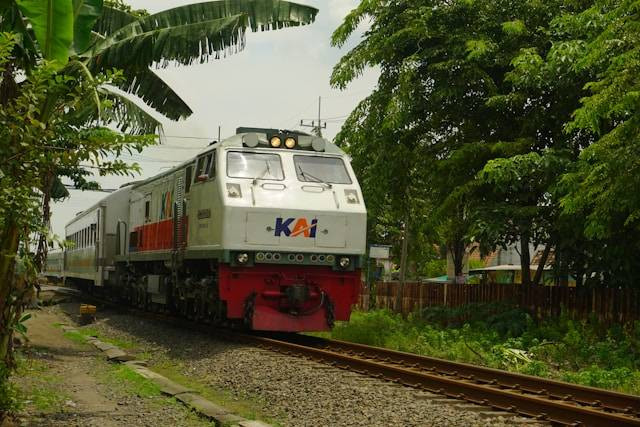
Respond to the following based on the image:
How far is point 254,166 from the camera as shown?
45.5ft

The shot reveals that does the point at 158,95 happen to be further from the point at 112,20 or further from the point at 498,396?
the point at 498,396

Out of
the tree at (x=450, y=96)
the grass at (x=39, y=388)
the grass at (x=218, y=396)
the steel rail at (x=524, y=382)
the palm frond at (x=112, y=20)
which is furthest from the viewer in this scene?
the tree at (x=450, y=96)

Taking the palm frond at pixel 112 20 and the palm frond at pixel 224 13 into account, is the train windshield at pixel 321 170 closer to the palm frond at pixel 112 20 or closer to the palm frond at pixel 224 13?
the palm frond at pixel 224 13

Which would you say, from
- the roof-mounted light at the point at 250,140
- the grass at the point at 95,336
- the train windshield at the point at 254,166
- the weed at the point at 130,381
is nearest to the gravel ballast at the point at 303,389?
the grass at the point at 95,336

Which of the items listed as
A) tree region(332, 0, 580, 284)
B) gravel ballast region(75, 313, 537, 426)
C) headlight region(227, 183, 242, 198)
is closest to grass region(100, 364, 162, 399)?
gravel ballast region(75, 313, 537, 426)

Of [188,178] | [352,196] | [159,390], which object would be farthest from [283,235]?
[159,390]

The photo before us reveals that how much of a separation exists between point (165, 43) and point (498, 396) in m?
6.30

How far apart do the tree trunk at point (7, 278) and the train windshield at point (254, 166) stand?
6416 millimetres

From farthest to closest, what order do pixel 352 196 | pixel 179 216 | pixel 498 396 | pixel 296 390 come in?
pixel 179 216
pixel 352 196
pixel 296 390
pixel 498 396

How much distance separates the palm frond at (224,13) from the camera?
11625mm

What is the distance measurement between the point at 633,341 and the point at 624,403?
5339mm

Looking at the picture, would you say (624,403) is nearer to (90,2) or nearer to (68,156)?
(68,156)

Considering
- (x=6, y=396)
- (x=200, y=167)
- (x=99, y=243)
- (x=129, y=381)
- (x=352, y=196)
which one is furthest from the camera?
(x=99, y=243)

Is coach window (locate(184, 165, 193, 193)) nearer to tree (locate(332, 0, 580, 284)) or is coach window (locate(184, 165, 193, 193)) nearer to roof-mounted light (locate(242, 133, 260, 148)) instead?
roof-mounted light (locate(242, 133, 260, 148))
